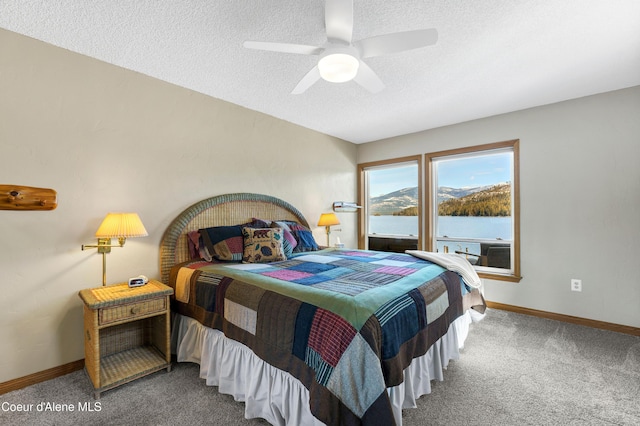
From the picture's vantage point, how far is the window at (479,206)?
3.62m

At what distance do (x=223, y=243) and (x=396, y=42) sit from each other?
2.12 metres

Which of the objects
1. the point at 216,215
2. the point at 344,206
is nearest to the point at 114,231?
the point at 216,215

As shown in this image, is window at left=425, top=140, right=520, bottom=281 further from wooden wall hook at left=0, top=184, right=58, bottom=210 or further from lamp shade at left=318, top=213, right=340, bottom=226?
wooden wall hook at left=0, top=184, right=58, bottom=210

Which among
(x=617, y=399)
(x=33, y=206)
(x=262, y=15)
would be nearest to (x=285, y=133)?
(x=262, y=15)

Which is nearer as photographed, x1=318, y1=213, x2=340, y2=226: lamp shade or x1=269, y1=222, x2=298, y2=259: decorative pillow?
x1=269, y1=222, x2=298, y2=259: decorative pillow

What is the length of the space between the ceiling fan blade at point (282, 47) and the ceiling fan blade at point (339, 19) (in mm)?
148

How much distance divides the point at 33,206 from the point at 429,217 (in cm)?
429

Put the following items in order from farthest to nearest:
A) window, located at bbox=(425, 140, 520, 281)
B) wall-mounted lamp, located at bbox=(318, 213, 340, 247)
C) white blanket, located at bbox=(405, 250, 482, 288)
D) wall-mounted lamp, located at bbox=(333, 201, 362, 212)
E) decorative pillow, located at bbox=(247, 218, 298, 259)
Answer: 1. wall-mounted lamp, located at bbox=(333, 201, 362, 212)
2. wall-mounted lamp, located at bbox=(318, 213, 340, 247)
3. window, located at bbox=(425, 140, 520, 281)
4. decorative pillow, located at bbox=(247, 218, 298, 259)
5. white blanket, located at bbox=(405, 250, 482, 288)

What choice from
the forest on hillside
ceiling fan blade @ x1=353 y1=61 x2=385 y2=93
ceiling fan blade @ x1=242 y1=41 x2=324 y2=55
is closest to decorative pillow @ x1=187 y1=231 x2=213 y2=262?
ceiling fan blade @ x1=242 y1=41 x2=324 y2=55

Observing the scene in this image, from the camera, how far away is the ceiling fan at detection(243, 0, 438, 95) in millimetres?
1558

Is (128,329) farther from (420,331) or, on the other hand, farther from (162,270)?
(420,331)

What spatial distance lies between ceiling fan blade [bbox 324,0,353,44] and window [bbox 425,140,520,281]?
2899 mm

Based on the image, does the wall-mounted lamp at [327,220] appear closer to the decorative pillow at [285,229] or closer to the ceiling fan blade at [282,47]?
the decorative pillow at [285,229]

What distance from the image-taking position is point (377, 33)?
2020 mm
